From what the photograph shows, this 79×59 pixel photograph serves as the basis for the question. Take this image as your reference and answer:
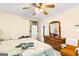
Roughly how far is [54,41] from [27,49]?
40 cm

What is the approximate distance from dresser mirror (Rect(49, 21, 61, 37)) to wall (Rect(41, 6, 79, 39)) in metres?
0.04

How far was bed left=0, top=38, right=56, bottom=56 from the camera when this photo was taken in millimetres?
1213

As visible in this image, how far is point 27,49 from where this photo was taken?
4.06 feet

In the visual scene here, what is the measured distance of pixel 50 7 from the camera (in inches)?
50.0

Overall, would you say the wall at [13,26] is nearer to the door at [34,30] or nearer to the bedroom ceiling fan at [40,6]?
the door at [34,30]

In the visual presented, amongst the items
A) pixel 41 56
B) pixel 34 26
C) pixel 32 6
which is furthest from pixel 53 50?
pixel 32 6

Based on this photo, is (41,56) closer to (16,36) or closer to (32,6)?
(16,36)

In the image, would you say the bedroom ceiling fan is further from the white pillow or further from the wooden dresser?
the white pillow

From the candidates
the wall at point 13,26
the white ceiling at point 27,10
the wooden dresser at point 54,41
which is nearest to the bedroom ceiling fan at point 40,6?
the white ceiling at point 27,10

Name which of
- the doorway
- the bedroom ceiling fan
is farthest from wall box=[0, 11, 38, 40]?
the bedroom ceiling fan

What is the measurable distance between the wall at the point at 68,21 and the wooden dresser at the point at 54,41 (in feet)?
0.33

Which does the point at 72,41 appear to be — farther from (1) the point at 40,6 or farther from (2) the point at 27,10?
(2) the point at 27,10

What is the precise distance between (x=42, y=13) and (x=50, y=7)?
13 cm

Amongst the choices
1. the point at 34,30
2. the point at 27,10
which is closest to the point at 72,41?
the point at 34,30
